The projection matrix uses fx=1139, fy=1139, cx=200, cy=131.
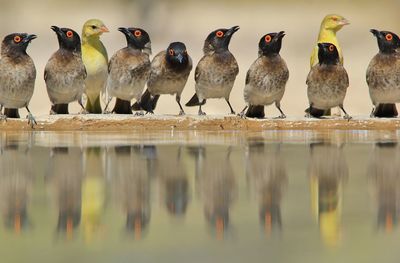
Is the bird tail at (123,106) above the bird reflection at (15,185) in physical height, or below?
above

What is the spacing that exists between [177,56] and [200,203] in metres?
10.3

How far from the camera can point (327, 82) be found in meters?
16.7

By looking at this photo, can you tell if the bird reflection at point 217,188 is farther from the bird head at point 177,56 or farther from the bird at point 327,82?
the bird head at point 177,56

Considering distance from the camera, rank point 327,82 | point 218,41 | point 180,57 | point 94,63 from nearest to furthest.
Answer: point 327,82, point 180,57, point 218,41, point 94,63

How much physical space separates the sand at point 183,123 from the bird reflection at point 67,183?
391cm

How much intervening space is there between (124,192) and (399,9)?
1560 inches

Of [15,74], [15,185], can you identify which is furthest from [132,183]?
[15,74]

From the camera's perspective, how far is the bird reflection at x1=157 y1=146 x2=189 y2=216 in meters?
7.24

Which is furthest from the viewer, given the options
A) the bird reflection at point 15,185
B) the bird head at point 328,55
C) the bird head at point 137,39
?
the bird head at point 137,39

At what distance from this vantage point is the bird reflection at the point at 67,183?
256 inches

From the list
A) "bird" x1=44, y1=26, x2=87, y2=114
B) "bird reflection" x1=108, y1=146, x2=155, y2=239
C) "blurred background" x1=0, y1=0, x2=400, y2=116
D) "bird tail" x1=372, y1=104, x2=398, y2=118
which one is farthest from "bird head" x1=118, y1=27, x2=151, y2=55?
"blurred background" x1=0, y1=0, x2=400, y2=116

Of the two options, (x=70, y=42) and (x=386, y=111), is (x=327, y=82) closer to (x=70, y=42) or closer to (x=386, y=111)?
(x=386, y=111)

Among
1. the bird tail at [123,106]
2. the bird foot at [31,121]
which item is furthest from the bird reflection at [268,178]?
Result: the bird tail at [123,106]

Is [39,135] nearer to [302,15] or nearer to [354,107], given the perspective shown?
[354,107]
